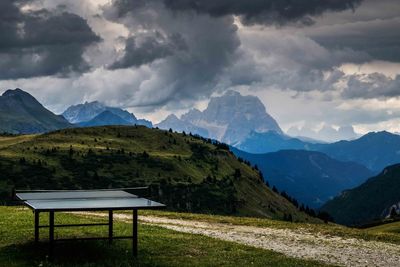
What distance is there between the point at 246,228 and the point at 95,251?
21553mm

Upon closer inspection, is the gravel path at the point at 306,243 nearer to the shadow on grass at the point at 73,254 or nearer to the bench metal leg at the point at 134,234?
the bench metal leg at the point at 134,234

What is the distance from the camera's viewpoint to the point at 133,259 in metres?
27.8

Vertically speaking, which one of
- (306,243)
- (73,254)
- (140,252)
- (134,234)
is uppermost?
(134,234)

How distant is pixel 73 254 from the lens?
28.2m

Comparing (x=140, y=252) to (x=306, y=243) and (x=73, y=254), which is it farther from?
(x=306, y=243)

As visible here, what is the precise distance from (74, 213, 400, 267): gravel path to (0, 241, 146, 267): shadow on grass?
420 inches

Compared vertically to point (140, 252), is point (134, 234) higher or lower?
higher

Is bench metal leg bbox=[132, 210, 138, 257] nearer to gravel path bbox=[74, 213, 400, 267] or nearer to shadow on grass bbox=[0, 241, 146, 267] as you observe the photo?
shadow on grass bbox=[0, 241, 146, 267]

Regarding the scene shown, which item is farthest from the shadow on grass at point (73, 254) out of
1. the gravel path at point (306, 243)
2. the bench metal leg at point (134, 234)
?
the gravel path at point (306, 243)

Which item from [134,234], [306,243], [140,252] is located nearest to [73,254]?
[134,234]

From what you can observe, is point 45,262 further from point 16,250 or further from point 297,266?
point 297,266

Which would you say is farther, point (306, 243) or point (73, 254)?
point (306, 243)

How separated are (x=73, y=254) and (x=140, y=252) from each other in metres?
3.90

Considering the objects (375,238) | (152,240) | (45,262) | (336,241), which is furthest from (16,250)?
(375,238)
